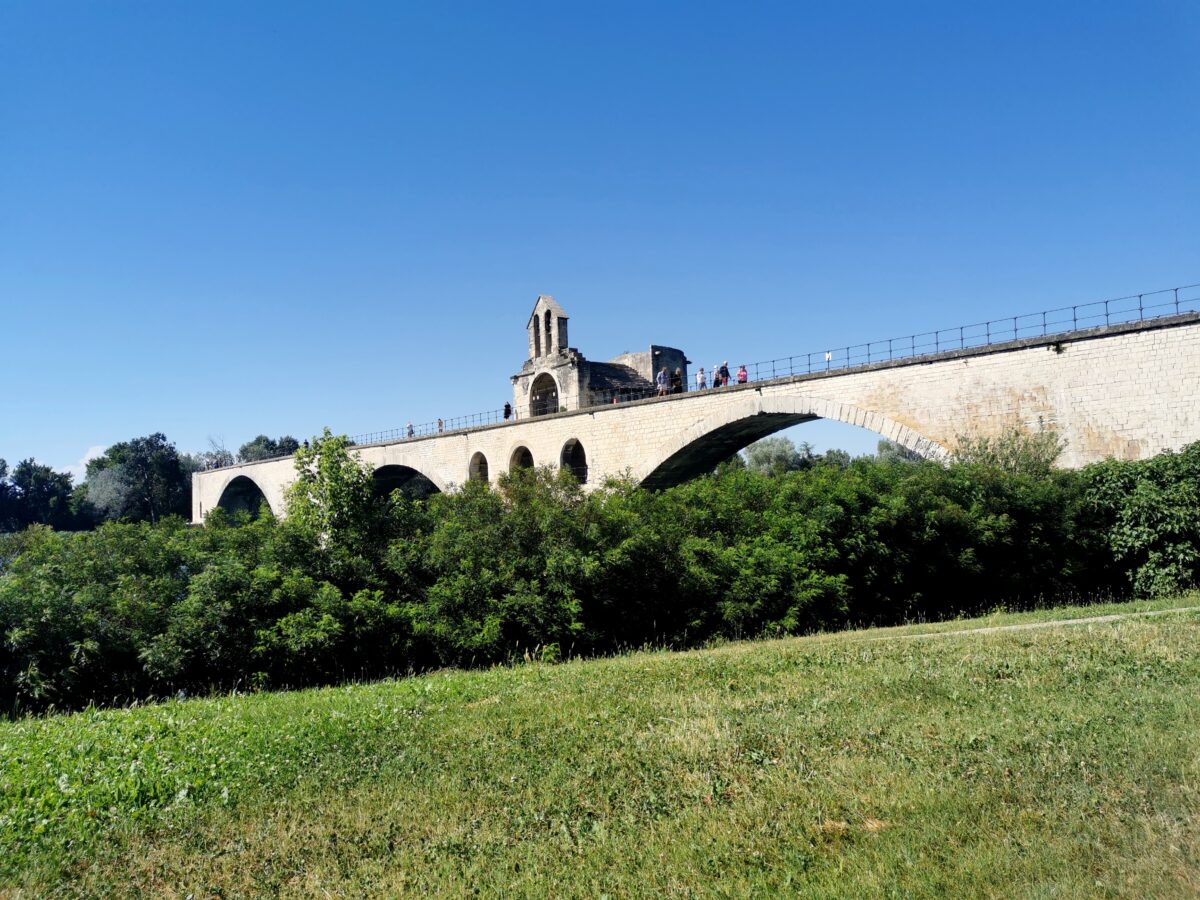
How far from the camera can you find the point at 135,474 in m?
77.8

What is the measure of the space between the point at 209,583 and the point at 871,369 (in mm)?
18089

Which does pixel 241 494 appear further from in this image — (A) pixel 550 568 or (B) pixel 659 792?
(B) pixel 659 792

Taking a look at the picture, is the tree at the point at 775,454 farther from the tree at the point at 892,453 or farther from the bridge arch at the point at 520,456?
the bridge arch at the point at 520,456

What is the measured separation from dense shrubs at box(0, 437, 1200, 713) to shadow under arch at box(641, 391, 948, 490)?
5482mm

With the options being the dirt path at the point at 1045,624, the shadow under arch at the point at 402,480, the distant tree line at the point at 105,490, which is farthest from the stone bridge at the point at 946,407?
the distant tree line at the point at 105,490

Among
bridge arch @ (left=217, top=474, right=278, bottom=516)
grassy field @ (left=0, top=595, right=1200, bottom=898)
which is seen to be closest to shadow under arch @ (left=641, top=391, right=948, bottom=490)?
grassy field @ (left=0, top=595, right=1200, bottom=898)

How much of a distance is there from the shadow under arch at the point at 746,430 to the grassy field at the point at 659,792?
641 inches

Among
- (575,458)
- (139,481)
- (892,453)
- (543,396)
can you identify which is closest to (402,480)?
(543,396)

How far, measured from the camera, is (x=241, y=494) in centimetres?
7038

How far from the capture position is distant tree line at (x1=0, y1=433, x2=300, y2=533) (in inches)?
2968

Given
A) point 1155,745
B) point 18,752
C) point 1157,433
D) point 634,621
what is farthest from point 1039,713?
point 1157,433

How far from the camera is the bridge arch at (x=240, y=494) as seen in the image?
67750 mm

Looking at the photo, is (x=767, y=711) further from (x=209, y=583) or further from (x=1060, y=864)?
(x=209, y=583)

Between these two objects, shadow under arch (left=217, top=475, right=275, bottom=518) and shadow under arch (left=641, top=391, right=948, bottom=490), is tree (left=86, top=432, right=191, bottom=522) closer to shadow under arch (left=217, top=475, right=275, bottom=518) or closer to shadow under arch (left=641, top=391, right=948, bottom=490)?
shadow under arch (left=217, top=475, right=275, bottom=518)
